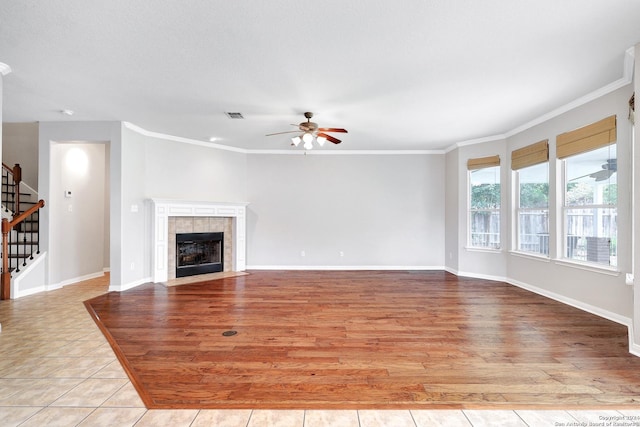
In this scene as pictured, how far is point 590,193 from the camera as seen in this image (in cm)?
394

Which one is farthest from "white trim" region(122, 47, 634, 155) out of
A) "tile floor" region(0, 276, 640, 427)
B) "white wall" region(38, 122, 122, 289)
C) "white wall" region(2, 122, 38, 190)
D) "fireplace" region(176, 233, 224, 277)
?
"tile floor" region(0, 276, 640, 427)

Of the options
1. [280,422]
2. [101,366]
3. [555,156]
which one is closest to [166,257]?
[101,366]

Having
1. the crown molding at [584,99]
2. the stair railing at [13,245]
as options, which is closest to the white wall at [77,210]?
the stair railing at [13,245]

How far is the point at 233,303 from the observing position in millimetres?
4227

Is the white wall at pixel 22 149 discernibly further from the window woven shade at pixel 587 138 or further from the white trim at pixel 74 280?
the window woven shade at pixel 587 138

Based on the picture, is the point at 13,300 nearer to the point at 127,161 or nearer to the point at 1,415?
the point at 127,161

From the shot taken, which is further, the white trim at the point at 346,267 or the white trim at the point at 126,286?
the white trim at the point at 346,267

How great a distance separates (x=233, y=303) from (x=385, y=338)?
226 cm

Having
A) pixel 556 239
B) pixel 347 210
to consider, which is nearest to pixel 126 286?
pixel 347 210

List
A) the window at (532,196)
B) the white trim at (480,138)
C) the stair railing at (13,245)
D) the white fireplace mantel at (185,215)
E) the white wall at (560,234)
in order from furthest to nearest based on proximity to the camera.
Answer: the white fireplace mantel at (185,215), the window at (532,196), the stair railing at (13,245), the white wall at (560,234), the white trim at (480,138)

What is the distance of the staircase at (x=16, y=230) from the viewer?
4.45m

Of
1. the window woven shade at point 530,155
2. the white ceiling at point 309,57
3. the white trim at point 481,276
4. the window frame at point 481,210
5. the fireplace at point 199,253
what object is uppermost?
the white ceiling at point 309,57

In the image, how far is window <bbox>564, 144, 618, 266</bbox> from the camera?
363cm

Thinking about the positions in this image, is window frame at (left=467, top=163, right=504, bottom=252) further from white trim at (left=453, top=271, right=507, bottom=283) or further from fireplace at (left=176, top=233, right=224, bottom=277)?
fireplace at (left=176, top=233, right=224, bottom=277)
